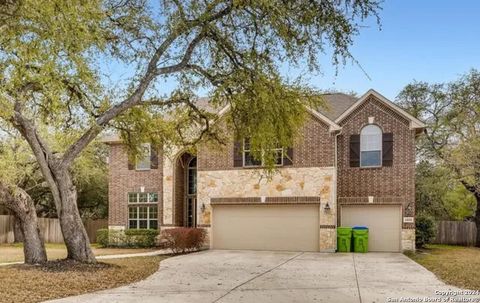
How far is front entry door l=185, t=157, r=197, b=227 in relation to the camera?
23.5 m

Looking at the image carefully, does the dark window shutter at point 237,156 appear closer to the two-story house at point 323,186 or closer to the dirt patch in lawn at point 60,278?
the two-story house at point 323,186

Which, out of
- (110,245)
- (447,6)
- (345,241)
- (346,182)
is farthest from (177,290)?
(110,245)

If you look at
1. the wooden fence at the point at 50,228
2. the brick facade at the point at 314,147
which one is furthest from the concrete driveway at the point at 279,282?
the wooden fence at the point at 50,228

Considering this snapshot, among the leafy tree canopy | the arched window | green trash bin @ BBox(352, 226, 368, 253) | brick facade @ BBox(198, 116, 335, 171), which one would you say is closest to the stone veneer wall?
brick facade @ BBox(198, 116, 335, 171)

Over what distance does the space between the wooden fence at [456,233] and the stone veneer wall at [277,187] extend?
30.9ft

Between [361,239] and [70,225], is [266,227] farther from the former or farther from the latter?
[70,225]

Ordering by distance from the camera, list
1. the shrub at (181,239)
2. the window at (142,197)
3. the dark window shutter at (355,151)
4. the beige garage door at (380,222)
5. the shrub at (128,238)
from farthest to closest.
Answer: the window at (142,197)
the shrub at (128,238)
the dark window shutter at (355,151)
the beige garage door at (380,222)
the shrub at (181,239)

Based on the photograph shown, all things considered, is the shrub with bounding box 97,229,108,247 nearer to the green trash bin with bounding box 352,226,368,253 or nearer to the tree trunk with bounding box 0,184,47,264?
the tree trunk with bounding box 0,184,47,264

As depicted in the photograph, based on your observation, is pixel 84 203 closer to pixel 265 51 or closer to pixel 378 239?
pixel 378 239

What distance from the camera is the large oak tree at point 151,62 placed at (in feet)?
30.6

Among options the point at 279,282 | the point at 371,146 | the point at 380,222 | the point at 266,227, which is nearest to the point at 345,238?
the point at 380,222

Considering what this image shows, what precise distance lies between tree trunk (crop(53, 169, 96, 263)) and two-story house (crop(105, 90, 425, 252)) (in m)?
5.95

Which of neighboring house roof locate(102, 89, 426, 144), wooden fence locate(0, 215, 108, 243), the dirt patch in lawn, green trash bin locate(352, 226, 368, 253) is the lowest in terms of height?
wooden fence locate(0, 215, 108, 243)

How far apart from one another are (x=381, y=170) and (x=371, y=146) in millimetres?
1078
